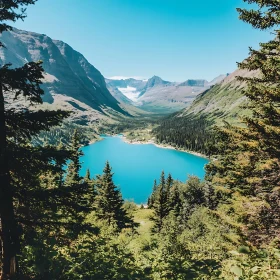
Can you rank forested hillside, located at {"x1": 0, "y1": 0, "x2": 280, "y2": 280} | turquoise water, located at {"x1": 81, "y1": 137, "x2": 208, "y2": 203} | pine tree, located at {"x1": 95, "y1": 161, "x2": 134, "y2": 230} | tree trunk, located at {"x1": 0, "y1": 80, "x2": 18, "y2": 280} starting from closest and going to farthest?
Result: forested hillside, located at {"x1": 0, "y1": 0, "x2": 280, "y2": 280}
tree trunk, located at {"x1": 0, "y1": 80, "x2": 18, "y2": 280}
pine tree, located at {"x1": 95, "y1": 161, "x2": 134, "y2": 230}
turquoise water, located at {"x1": 81, "y1": 137, "x2": 208, "y2": 203}

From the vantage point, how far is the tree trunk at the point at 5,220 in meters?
9.65

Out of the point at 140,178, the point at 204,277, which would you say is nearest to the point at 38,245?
the point at 204,277

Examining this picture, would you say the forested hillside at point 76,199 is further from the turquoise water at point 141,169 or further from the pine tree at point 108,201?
the turquoise water at point 141,169

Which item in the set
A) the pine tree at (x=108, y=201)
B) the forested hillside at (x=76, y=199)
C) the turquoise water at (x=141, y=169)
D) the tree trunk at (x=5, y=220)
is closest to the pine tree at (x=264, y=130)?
the forested hillside at (x=76, y=199)

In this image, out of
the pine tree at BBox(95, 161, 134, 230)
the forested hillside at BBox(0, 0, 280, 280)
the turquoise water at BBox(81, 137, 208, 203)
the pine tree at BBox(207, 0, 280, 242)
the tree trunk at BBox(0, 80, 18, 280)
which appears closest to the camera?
the forested hillside at BBox(0, 0, 280, 280)

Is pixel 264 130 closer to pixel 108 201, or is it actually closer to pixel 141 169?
pixel 108 201

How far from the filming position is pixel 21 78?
1059 centimetres

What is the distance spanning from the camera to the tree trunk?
965 centimetres

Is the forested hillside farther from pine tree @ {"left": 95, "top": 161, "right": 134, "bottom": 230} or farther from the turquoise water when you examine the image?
the turquoise water

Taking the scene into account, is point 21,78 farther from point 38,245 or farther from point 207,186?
point 207,186

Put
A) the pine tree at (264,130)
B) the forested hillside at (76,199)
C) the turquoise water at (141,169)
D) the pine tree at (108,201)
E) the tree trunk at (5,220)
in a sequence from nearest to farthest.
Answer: the forested hillside at (76,199) < the tree trunk at (5,220) < the pine tree at (264,130) < the pine tree at (108,201) < the turquoise water at (141,169)

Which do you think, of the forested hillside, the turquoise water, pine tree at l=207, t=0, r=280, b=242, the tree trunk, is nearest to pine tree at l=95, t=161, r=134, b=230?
the forested hillside

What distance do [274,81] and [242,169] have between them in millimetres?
6177

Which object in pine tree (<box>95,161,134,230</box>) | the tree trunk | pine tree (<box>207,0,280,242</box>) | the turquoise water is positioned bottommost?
the turquoise water
